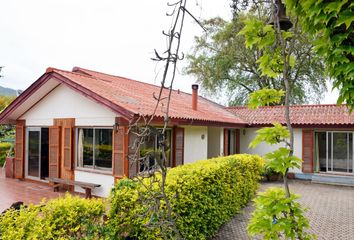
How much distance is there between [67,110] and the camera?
34.9ft

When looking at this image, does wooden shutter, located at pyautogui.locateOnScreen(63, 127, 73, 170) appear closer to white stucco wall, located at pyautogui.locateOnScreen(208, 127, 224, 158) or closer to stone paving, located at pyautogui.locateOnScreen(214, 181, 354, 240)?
stone paving, located at pyautogui.locateOnScreen(214, 181, 354, 240)

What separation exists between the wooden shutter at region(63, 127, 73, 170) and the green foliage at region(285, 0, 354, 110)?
979 centimetres

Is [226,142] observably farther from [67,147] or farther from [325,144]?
[67,147]

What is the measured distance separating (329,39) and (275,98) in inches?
24.1

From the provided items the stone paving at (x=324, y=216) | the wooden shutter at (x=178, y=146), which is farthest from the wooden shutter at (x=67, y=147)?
the stone paving at (x=324, y=216)

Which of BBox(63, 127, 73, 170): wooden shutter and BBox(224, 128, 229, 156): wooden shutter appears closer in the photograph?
BBox(63, 127, 73, 170): wooden shutter

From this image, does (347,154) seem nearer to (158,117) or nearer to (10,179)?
(158,117)

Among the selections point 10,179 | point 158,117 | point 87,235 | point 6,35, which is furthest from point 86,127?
point 6,35

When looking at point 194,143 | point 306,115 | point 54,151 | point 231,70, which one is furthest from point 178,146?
point 231,70

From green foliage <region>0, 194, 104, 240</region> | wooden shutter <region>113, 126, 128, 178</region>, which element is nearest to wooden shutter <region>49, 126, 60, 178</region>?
wooden shutter <region>113, 126, 128, 178</region>

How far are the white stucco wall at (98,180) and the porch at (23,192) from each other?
0.88m

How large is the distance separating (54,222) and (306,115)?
14965 millimetres

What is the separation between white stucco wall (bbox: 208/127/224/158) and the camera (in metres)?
14.9

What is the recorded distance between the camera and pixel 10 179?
12.8 metres
